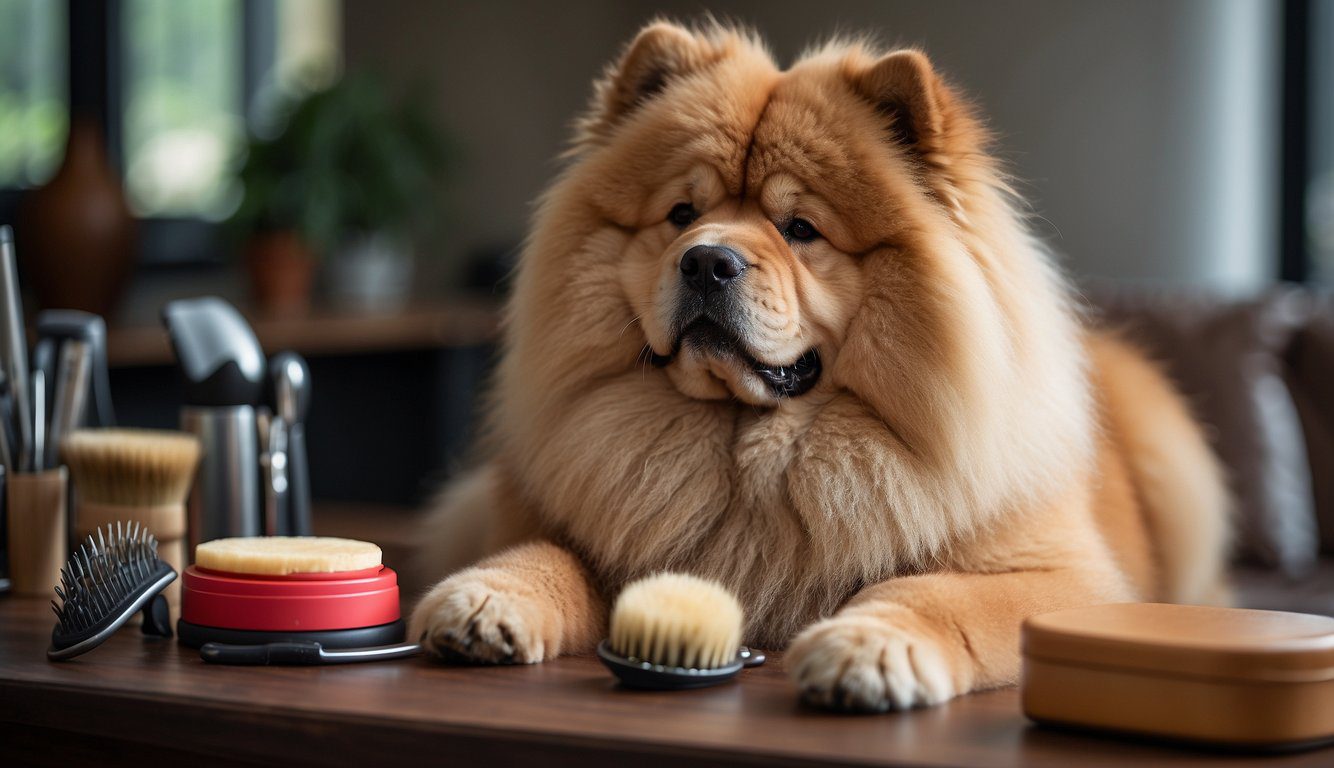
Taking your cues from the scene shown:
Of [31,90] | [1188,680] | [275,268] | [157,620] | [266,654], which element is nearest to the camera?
[1188,680]

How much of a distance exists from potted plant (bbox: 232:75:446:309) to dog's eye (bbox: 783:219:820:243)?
3118mm

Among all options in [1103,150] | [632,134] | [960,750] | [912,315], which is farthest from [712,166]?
[1103,150]

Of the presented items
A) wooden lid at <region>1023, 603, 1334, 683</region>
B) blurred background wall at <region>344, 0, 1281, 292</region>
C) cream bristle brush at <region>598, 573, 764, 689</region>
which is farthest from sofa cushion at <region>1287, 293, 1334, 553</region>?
cream bristle brush at <region>598, 573, 764, 689</region>

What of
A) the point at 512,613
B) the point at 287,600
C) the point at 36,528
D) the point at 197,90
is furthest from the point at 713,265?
the point at 197,90

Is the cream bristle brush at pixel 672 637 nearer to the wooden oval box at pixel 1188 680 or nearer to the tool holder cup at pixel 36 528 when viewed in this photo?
the wooden oval box at pixel 1188 680

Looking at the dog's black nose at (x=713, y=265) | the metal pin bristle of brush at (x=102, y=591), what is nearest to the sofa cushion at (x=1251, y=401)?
the dog's black nose at (x=713, y=265)

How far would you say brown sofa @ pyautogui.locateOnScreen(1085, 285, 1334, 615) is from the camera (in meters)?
2.54

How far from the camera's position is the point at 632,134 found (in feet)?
5.01

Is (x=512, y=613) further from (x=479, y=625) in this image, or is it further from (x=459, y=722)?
(x=459, y=722)

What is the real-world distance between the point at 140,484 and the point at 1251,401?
210 centimetres

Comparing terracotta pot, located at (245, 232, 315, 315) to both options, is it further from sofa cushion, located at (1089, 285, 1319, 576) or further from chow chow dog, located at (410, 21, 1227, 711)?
chow chow dog, located at (410, 21, 1227, 711)

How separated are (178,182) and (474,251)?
1.22 meters

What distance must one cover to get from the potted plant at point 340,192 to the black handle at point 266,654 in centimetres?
324

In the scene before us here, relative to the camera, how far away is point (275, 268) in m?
4.20
